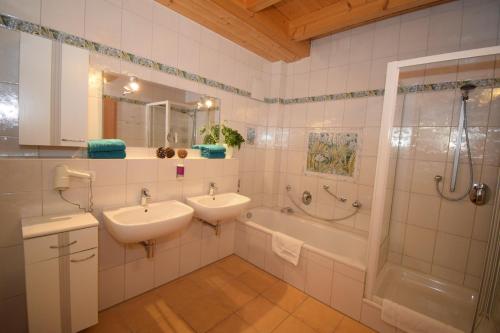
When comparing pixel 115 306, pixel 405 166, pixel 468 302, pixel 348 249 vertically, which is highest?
pixel 405 166

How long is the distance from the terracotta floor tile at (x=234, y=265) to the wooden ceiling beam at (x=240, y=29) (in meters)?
2.53

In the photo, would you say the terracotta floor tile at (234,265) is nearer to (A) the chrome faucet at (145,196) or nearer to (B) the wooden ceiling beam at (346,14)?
(A) the chrome faucet at (145,196)

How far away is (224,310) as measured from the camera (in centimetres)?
182

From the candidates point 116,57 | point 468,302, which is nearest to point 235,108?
point 116,57

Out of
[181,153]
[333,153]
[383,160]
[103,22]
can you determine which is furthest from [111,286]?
[333,153]

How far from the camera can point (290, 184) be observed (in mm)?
3080

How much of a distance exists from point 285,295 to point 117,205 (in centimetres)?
165

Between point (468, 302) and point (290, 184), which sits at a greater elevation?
point (290, 184)

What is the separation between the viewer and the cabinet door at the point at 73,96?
1465 mm

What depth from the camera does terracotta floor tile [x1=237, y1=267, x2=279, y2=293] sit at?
7.02 feet

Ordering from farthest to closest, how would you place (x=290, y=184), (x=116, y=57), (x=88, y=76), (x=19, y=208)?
(x=290, y=184) < (x=116, y=57) < (x=88, y=76) < (x=19, y=208)

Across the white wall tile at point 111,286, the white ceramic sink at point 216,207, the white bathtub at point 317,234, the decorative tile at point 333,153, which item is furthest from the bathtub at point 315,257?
the white wall tile at point 111,286

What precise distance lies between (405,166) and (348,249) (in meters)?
1.03

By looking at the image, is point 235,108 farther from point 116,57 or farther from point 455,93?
point 455,93
